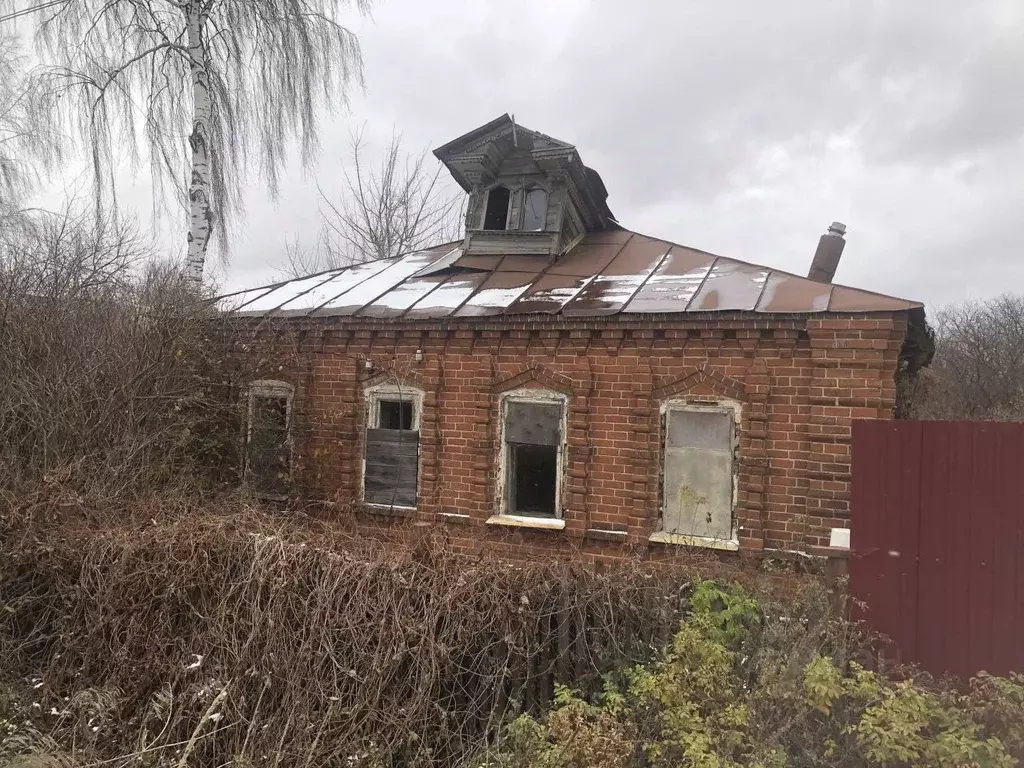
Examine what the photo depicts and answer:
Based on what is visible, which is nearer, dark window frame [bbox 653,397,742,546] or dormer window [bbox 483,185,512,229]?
dark window frame [bbox 653,397,742,546]

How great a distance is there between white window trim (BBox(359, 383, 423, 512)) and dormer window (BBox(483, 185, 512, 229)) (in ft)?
10.7

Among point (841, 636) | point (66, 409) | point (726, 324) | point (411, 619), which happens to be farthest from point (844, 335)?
point (66, 409)

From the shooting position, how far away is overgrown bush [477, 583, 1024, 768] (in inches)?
122

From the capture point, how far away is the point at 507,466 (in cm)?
776

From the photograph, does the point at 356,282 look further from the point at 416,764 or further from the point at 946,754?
the point at 946,754

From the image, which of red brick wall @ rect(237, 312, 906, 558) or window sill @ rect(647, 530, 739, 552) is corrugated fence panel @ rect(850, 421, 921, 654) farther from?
window sill @ rect(647, 530, 739, 552)

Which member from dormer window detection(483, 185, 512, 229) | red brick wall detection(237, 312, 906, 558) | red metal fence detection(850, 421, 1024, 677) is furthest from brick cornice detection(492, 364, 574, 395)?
red metal fence detection(850, 421, 1024, 677)

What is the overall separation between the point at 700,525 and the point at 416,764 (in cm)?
403

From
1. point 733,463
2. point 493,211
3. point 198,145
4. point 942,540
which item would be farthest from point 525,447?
point 198,145

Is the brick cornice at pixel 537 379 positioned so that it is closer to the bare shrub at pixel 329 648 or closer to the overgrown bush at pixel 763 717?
the bare shrub at pixel 329 648

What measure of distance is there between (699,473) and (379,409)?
162 inches

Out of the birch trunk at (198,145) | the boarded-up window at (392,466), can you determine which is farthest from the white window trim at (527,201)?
the birch trunk at (198,145)

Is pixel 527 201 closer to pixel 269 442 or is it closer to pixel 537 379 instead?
pixel 537 379

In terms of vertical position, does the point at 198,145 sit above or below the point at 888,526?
above
